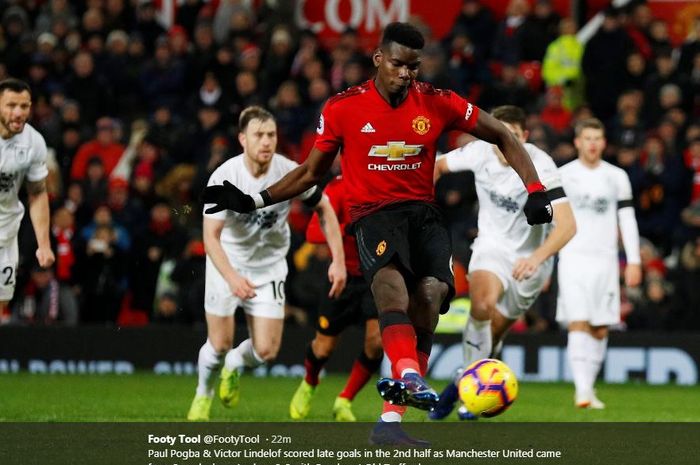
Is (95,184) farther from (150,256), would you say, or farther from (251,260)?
(251,260)

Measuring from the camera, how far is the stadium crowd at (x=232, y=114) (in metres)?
17.3

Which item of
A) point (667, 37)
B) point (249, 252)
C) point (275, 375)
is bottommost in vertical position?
point (275, 375)

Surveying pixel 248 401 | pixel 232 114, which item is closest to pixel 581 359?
pixel 248 401

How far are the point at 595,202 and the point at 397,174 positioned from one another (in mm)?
4755

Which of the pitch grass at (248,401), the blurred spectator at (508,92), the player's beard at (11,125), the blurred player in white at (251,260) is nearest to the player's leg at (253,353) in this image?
the blurred player in white at (251,260)

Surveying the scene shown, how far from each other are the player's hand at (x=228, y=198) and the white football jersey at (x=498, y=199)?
2.98 metres

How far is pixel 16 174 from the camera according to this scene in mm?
11008

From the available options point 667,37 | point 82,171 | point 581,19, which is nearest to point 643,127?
point 667,37

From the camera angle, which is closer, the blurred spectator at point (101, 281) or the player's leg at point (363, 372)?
the player's leg at point (363, 372)

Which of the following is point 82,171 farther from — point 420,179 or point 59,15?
point 420,179

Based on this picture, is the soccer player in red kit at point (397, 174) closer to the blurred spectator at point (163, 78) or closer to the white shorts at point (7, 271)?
the white shorts at point (7, 271)

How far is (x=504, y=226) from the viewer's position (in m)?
11.6

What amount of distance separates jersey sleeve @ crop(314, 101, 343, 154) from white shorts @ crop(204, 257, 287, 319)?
251cm

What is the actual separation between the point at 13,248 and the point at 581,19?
12029 mm
